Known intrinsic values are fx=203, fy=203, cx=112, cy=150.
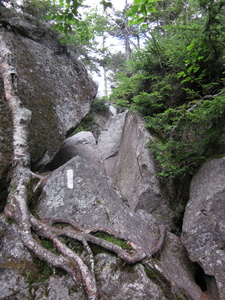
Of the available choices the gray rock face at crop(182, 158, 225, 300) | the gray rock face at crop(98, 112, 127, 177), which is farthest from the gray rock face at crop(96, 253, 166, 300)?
the gray rock face at crop(98, 112, 127, 177)

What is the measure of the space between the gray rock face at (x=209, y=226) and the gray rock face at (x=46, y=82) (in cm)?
368

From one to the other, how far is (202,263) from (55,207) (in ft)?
8.73

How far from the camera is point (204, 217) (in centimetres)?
365

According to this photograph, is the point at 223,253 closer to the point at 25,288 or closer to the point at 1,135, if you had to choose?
the point at 25,288

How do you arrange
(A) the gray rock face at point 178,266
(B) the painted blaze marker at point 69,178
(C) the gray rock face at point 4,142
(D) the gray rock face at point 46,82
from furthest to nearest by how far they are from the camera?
(D) the gray rock face at point 46,82 → (C) the gray rock face at point 4,142 → (B) the painted blaze marker at point 69,178 → (A) the gray rock face at point 178,266

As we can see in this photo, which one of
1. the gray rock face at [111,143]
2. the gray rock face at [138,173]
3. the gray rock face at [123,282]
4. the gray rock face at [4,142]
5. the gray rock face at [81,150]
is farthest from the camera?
the gray rock face at [111,143]

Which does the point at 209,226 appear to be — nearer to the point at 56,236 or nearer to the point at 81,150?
the point at 56,236

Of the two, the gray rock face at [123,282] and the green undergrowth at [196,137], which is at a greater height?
the green undergrowth at [196,137]

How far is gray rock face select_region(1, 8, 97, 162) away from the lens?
536 cm

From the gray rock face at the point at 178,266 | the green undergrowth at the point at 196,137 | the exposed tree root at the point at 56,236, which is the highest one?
the green undergrowth at the point at 196,137

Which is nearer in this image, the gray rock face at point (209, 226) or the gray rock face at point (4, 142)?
the gray rock face at point (209, 226)

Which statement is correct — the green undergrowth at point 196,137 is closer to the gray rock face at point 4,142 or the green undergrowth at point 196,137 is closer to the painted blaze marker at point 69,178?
the painted blaze marker at point 69,178

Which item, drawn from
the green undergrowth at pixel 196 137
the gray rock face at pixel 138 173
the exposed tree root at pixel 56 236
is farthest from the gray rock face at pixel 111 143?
the exposed tree root at pixel 56 236

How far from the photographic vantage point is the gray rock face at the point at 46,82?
5359 millimetres
